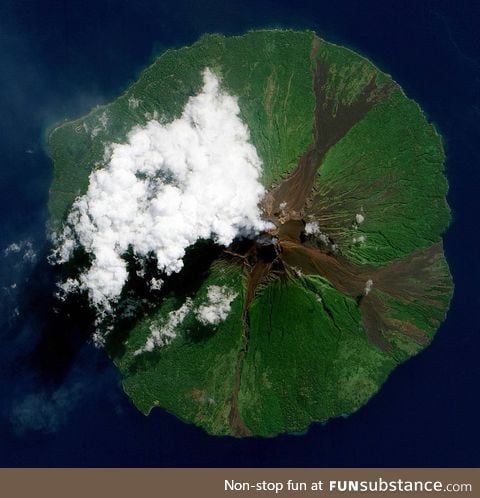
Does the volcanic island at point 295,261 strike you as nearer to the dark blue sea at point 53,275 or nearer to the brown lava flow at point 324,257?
the brown lava flow at point 324,257

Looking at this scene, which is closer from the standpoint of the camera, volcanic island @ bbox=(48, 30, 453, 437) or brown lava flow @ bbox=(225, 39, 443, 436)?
brown lava flow @ bbox=(225, 39, 443, 436)

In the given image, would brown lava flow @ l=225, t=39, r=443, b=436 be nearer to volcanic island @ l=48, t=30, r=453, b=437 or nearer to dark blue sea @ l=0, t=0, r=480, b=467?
volcanic island @ l=48, t=30, r=453, b=437

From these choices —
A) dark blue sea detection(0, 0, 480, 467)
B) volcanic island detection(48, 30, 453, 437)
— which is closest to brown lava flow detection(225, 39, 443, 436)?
volcanic island detection(48, 30, 453, 437)

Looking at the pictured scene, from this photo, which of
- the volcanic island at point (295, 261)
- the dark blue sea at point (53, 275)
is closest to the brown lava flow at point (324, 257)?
the volcanic island at point (295, 261)

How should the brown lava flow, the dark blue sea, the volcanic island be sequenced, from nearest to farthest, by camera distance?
the brown lava flow, the volcanic island, the dark blue sea

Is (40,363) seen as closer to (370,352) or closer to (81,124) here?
(81,124)

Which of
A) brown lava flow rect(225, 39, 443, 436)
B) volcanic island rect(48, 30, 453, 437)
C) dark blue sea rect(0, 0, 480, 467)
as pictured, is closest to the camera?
brown lava flow rect(225, 39, 443, 436)

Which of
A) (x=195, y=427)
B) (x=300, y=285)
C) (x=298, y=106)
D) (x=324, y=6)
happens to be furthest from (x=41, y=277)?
(x=324, y=6)
